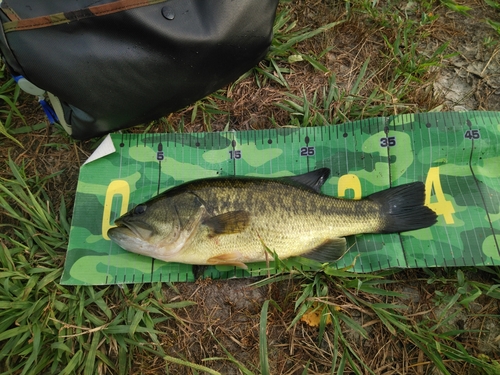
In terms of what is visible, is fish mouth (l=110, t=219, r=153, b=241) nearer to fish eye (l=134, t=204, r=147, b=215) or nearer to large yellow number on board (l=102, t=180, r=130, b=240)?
fish eye (l=134, t=204, r=147, b=215)

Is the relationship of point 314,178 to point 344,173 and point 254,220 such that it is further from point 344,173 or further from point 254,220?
point 254,220

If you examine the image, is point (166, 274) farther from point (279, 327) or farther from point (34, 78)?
point (34, 78)

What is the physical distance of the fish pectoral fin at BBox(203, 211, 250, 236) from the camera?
3.00 m

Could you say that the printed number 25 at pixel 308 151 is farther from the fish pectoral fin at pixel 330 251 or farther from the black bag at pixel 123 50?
the black bag at pixel 123 50

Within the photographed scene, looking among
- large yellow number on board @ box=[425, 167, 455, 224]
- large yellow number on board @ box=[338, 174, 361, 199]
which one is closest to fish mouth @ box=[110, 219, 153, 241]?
large yellow number on board @ box=[338, 174, 361, 199]

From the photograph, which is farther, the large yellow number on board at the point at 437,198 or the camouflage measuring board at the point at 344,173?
the large yellow number on board at the point at 437,198

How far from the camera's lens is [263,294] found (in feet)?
10.7

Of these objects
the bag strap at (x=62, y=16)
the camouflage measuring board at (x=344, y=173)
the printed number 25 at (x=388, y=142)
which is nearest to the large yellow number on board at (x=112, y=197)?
the camouflage measuring board at (x=344, y=173)

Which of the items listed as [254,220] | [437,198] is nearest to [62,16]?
[254,220]

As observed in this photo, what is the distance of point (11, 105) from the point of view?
143 inches

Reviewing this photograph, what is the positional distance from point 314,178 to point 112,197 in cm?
196

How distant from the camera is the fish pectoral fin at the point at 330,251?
3145 millimetres

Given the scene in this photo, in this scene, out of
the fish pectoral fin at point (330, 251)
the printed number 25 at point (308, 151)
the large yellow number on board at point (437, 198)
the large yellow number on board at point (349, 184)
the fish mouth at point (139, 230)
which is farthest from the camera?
the printed number 25 at point (308, 151)

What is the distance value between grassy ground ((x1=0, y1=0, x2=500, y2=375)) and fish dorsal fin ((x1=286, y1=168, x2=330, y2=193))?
0.66 m
